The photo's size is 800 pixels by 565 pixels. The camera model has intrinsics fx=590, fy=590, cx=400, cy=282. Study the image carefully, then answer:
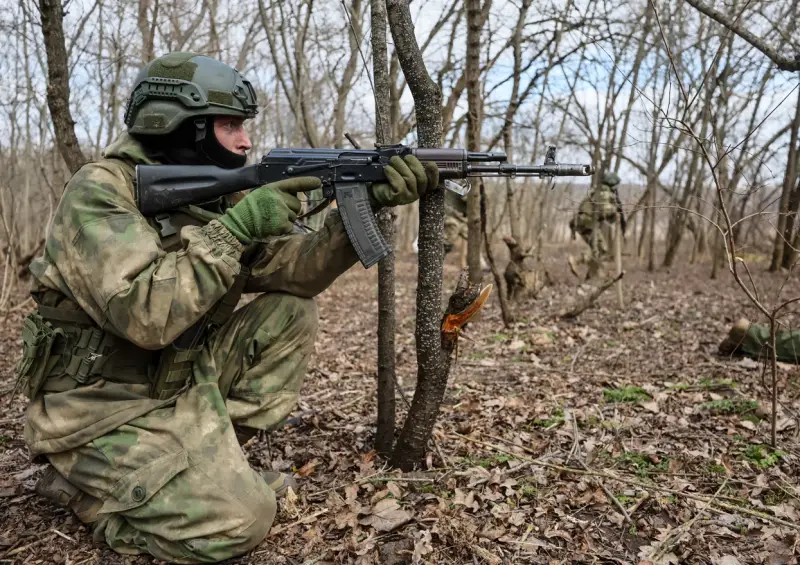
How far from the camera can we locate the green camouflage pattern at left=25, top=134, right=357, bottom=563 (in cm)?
238

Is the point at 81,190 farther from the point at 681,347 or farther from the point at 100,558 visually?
the point at 681,347

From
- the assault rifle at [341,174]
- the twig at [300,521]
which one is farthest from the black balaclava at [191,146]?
the twig at [300,521]

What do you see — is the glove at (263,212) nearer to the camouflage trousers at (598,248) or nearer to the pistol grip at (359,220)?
the pistol grip at (359,220)

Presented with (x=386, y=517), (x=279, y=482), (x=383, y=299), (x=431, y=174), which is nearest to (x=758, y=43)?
(x=431, y=174)

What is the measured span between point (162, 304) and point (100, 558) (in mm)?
1092

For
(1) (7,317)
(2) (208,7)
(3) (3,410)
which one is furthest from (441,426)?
(2) (208,7)

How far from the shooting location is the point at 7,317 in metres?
7.41

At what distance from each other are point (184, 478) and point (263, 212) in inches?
46.2

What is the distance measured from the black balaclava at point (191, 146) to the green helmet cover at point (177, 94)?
0.23ft

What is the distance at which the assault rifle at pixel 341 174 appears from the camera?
2627mm

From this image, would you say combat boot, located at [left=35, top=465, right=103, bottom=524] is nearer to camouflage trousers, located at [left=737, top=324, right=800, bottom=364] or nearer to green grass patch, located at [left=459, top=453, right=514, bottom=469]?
green grass patch, located at [left=459, top=453, right=514, bottom=469]

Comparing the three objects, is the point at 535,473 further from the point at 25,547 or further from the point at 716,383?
the point at 25,547

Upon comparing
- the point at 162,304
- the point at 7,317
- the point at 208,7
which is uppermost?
the point at 208,7

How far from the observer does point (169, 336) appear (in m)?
2.44
